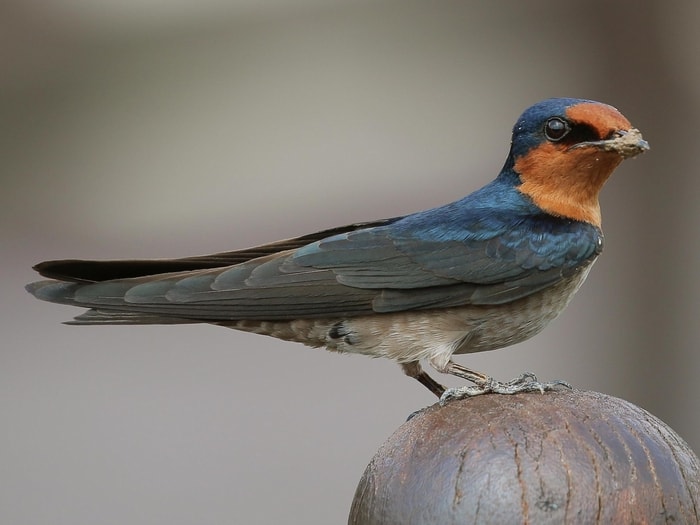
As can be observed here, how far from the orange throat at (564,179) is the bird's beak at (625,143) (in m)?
0.12

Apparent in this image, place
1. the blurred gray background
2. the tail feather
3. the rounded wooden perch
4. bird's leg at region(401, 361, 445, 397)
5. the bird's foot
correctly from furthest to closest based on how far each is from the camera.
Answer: the blurred gray background < bird's leg at region(401, 361, 445, 397) < the tail feather < the bird's foot < the rounded wooden perch

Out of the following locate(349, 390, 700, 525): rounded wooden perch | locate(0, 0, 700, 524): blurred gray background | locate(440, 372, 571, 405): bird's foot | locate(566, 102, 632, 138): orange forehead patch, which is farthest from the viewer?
locate(0, 0, 700, 524): blurred gray background

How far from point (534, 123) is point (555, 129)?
0.27 feet

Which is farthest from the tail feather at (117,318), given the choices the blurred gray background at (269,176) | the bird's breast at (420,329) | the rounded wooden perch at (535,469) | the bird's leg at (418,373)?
the blurred gray background at (269,176)

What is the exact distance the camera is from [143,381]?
5941mm

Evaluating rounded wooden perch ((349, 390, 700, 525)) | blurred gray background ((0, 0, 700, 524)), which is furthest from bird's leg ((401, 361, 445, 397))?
blurred gray background ((0, 0, 700, 524))

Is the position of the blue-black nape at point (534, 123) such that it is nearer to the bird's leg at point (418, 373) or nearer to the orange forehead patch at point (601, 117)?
the orange forehead patch at point (601, 117)

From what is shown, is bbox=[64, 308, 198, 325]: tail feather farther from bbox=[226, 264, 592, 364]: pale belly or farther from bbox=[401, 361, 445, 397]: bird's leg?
bbox=[401, 361, 445, 397]: bird's leg

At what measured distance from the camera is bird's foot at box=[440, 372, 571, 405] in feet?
7.32

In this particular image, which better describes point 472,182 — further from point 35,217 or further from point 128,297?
point 128,297

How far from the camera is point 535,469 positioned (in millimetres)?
1796

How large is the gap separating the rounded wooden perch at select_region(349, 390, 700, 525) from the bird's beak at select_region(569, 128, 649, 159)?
967 millimetres

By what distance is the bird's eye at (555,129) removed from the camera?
3.02 m

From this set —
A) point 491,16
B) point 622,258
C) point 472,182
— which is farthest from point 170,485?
point 491,16
